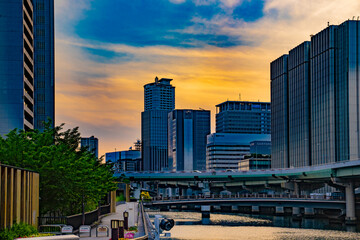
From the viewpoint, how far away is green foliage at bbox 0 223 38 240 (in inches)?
1531

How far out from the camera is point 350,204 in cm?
12644

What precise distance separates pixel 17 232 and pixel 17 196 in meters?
4.24

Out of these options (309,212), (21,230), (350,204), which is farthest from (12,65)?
(21,230)

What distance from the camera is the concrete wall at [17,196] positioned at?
134 ft

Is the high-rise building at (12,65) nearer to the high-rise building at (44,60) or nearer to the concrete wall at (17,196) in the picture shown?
the high-rise building at (44,60)

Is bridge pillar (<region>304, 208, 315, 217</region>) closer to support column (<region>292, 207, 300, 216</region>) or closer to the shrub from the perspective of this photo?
support column (<region>292, 207, 300, 216</region>)

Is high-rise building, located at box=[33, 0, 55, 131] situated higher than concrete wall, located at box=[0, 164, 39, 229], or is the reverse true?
high-rise building, located at box=[33, 0, 55, 131]

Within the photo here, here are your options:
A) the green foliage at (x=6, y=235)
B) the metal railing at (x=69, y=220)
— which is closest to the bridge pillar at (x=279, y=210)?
the metal railing at (x=69, y=220)

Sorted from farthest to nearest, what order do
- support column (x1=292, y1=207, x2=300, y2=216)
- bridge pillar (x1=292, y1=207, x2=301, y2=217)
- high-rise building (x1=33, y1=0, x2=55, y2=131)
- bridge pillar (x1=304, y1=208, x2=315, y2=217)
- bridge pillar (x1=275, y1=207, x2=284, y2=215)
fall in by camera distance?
high-rise building (x1=33, y1=0, x2=55, y2=131), bridge pillar (x1=275, y1=207, x2=284, y2=215), bridge pillar (x1=304, y1=208, x2=315, y2=217), support column (x1=292, y1=207, x2=300, y2=216), bridge pillar (x1=292, y1=207, x2=301, y2=217)

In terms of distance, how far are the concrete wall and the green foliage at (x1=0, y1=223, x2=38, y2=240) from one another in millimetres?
625

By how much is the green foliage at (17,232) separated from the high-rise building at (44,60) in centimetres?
13030

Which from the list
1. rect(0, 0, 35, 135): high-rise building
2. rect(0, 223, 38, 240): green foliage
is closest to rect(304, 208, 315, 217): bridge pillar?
rect(0, 0, 35, 135): high-rise building

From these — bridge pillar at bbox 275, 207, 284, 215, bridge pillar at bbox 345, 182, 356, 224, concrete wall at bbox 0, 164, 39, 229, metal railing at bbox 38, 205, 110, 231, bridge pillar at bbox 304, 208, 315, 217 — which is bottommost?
bridge pillar at bbox 275, 207, 284, 215

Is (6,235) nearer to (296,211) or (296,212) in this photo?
(296,212)
